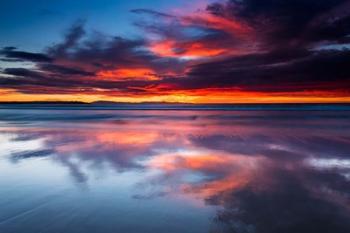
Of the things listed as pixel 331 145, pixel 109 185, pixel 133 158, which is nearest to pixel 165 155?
pixel 133 158

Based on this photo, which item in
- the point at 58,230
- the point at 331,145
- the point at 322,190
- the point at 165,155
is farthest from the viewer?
the point at 331,145

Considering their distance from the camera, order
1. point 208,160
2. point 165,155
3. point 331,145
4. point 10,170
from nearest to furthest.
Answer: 1. point 10,170
2. point 208,160
3. point 165,155
4. point 331,145

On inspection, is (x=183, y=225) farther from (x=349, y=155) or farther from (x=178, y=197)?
(x=349, y=155)

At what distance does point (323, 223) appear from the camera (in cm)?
351

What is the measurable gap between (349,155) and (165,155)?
4.84 meters

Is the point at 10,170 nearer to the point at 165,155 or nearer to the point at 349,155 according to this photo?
the point at 165,155

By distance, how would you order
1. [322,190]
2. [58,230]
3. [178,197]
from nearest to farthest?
[58,230]
[178,197]
[322,190]

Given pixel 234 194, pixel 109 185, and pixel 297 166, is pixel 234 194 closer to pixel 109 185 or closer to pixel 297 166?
pixel 109 185

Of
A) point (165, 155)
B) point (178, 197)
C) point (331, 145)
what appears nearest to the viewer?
point (178, 197)

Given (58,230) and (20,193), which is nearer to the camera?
(58,230)

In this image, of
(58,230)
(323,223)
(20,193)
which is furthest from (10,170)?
(323,223)

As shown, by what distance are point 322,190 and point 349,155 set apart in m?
3.61

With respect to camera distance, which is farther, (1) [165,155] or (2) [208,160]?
(1) [165,155]

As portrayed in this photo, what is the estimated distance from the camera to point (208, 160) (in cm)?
728
